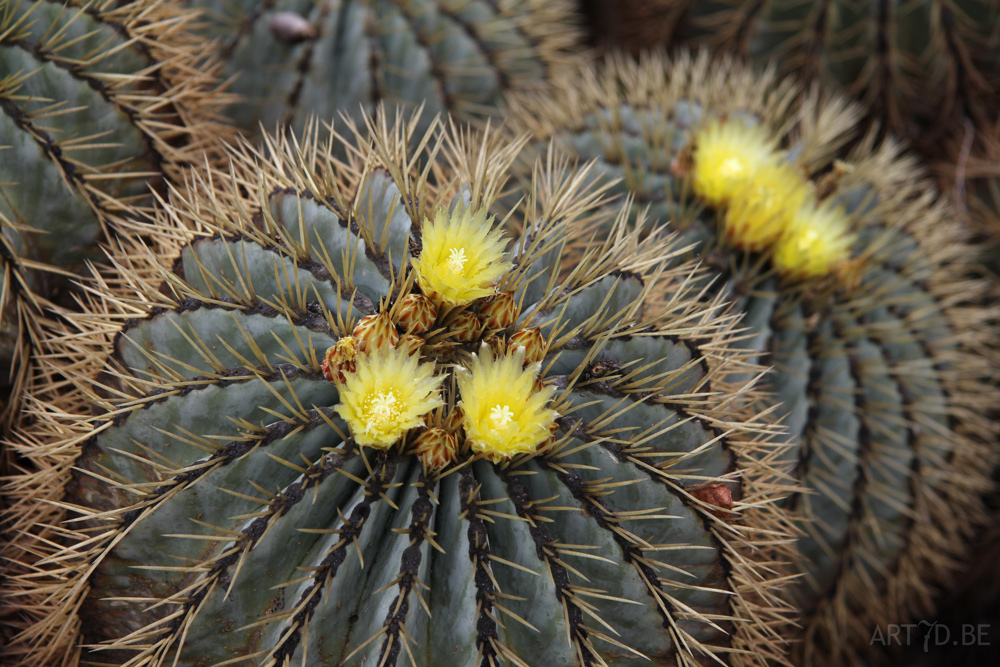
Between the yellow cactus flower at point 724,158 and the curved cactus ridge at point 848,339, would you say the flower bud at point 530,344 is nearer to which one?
the curved cactus ridge at point 848,339

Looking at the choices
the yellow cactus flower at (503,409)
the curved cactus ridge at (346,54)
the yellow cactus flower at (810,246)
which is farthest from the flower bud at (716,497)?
the curved cactus ridge at (346,54)

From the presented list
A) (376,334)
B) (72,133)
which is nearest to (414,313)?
(376,334)

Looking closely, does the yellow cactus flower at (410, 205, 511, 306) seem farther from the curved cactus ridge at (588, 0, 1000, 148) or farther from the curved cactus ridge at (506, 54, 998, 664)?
the curved cactus ridge at (588, 0, 1000, 148)

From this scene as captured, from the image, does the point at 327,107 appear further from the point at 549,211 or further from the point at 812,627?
the point at 812,627

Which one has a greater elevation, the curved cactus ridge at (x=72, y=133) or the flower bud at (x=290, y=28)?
the flower bud at (x=290, y=28)

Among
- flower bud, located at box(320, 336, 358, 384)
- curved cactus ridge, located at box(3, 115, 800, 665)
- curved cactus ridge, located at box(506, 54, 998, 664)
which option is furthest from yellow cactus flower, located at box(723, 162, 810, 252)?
flower bud, located at box(320, 336, 358, 384)

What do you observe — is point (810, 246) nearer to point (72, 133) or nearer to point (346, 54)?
point (346, 54)
